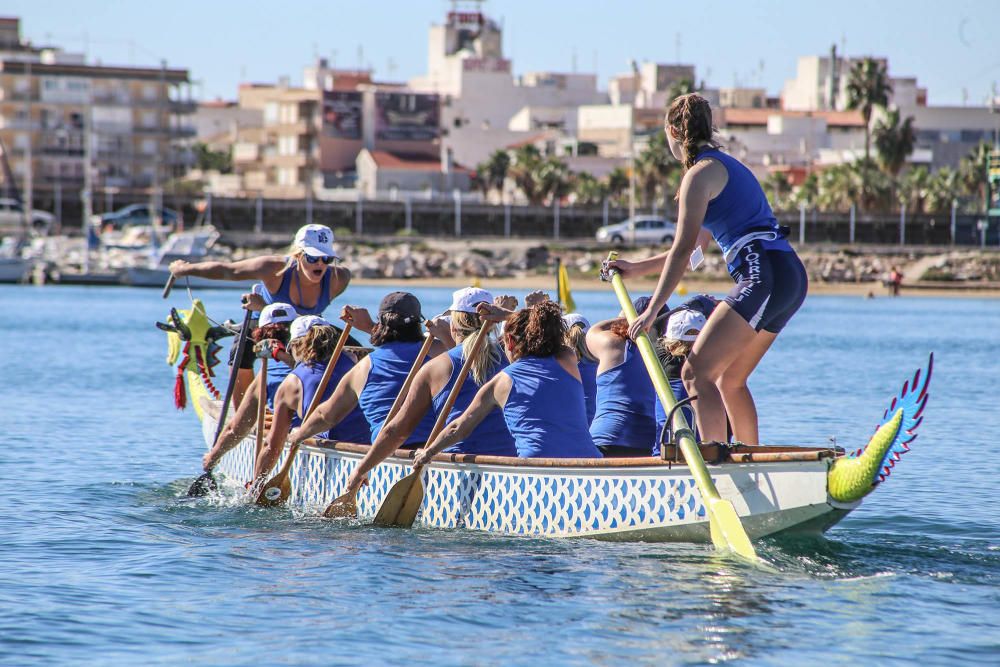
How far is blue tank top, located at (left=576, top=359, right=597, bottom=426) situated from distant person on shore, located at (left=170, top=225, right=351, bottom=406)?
2392mm

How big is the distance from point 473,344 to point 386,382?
1145mm

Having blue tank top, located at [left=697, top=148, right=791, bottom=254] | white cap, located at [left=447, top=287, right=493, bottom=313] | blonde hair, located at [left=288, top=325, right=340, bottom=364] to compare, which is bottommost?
blonde hair, located at [left=288, top=325, right=340, bottom=364]

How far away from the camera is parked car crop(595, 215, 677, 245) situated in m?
82.6

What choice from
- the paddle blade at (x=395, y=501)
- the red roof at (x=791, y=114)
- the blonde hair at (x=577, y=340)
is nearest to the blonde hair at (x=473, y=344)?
the blonde hair at (x=577, y=340)

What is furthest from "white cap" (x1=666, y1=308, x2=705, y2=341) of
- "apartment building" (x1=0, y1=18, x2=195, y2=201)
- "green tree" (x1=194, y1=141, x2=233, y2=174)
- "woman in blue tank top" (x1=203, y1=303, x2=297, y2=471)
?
"green tree" (x1=194, y1=141, x2=233, y2=174)

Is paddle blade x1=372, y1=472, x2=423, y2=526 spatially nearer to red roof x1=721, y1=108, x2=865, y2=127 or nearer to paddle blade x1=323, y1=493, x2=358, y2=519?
paddle blade x1=323, y1=493, x2=358, y2=519

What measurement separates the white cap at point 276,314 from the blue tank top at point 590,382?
267 cm

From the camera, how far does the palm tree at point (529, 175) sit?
99062 mm

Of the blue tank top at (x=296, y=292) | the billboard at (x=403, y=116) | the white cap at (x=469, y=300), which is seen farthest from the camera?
the billboard at (x=403, y=116)

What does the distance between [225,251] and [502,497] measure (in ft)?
245

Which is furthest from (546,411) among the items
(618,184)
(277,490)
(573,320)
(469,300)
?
(618,184)

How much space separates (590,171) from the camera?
11444 cm

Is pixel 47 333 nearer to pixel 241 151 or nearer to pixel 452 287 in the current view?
pixel 452 287

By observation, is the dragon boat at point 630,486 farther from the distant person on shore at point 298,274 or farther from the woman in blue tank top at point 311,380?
the distant person on shore at point 298,274
